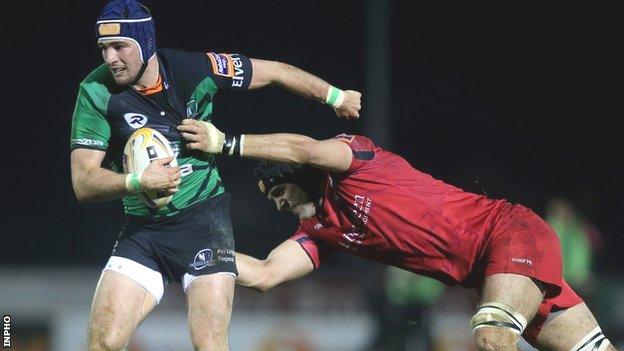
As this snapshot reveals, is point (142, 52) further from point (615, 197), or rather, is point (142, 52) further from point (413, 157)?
point (615, 197)

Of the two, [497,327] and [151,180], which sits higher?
[151,180]

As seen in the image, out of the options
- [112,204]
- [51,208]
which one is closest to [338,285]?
[112,204]

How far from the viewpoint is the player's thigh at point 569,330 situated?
22.6 ft

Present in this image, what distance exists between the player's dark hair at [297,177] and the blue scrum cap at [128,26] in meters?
1.05

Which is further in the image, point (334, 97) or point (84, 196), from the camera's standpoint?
point (334, 97)

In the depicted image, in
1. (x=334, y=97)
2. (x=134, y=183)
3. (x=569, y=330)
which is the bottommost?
(x=569, y=330)

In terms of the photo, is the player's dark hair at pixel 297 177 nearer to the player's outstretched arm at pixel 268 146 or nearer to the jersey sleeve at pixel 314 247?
the player's outstretched arm at pixel 268 146

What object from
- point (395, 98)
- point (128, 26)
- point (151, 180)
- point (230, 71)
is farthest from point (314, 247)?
point (395, 98)

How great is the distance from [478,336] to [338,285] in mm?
4256

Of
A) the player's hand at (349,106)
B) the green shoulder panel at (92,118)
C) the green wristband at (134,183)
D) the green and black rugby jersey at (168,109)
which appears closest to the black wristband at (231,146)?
the green and black rugby jersey at (168,109)

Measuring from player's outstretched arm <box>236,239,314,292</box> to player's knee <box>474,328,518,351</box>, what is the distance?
134cm

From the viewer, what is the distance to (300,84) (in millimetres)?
6699

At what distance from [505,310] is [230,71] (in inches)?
78.5

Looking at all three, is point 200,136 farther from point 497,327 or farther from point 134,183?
point 497,327
